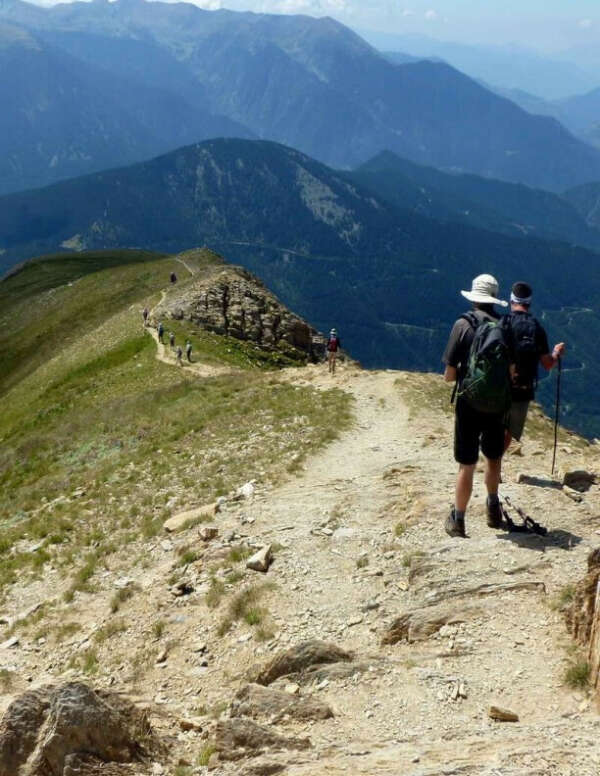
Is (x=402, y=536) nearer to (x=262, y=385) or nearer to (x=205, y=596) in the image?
(x=205, y=596)

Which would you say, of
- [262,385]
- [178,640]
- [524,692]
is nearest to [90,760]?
[178,640]

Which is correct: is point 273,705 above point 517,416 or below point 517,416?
below

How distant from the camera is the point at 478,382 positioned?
1172cm

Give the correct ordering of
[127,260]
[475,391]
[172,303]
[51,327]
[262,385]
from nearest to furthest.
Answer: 1. [475,391]
2. [262,385]
3. [172,303]
4. [51,327]
5. [127,260]

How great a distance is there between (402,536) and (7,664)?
877 centimetres

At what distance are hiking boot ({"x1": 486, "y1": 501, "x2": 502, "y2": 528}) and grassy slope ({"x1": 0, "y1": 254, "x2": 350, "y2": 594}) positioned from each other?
8.64 m

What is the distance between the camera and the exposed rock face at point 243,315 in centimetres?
5741

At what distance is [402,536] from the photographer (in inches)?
568

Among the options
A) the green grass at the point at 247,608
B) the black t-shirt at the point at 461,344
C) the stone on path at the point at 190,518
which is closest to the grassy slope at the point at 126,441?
the stone on path at the point at 190,518

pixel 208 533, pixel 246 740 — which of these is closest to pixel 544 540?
pixel 246 740

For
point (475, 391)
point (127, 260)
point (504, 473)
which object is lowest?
point (127, 260)

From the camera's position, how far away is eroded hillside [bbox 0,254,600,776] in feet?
27.9

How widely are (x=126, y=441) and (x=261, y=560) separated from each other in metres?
16.2

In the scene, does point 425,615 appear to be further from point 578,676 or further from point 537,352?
point 537,352
